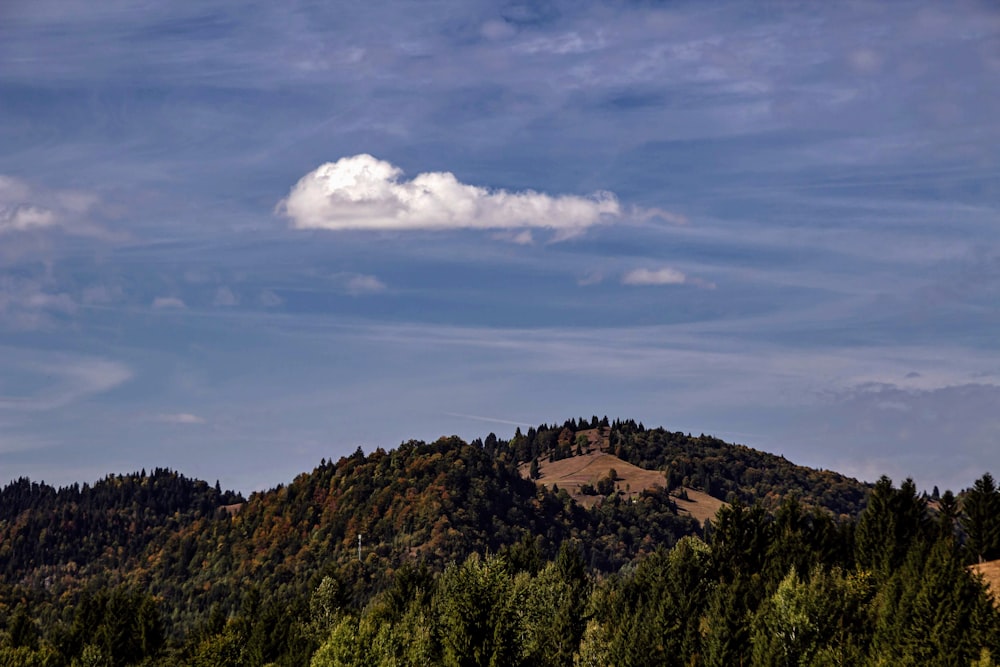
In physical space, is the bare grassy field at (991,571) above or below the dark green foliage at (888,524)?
below

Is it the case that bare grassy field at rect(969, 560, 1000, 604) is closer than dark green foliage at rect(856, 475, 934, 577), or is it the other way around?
bare grassy field at rect(969, 560, 1000, 604)

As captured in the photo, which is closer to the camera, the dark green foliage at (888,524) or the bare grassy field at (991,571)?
A: the bare grassy field at (991,571)

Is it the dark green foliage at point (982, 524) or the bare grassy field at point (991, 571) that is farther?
the dark green foliage at point (982, 524)

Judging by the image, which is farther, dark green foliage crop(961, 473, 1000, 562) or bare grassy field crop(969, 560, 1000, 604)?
dark green foliage crop(961, 473, 1000, 562)

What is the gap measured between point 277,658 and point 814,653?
268 ft

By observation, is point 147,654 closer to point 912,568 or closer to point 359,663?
point 359,663

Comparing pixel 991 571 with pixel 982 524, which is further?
pixel 982 524

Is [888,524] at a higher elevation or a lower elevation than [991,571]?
higher

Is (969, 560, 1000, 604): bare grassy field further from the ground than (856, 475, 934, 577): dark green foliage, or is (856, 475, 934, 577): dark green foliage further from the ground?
(856, 475, 934, 577): dark green foliage

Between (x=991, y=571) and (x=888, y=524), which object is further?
(x=888, y=524)

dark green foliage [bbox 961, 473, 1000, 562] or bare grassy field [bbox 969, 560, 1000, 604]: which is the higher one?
dark green foliage [bbox 961, 473, 1000, 562]

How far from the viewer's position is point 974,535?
17875 centimetres

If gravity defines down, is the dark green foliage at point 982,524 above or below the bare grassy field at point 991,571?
above

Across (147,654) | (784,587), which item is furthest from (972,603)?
(147,654)
